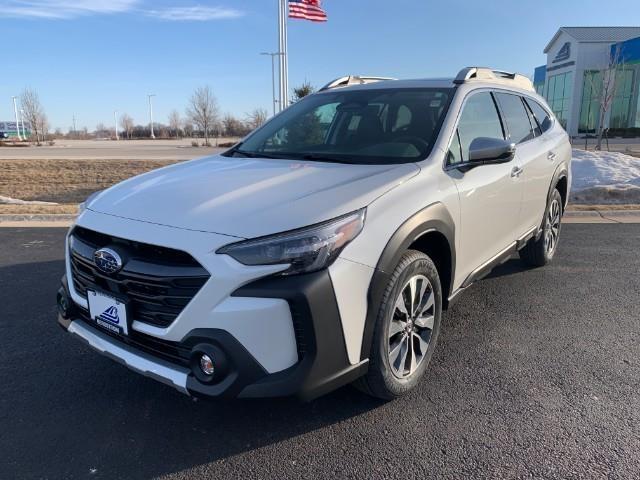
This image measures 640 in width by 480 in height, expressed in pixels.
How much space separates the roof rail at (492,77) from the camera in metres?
3.76

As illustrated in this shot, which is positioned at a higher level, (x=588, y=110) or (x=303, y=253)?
(x=588, y=110)

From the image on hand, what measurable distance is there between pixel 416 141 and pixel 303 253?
57.2 inches

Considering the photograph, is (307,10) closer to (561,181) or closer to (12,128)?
(561,181)

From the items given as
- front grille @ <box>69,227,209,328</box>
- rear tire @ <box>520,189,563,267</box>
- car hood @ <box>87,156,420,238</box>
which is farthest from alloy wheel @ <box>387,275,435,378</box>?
rear tire @ <box>520,189,563,267</box>

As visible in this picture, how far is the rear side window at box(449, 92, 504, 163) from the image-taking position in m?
3.30

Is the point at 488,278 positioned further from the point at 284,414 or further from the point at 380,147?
the point at 284,414

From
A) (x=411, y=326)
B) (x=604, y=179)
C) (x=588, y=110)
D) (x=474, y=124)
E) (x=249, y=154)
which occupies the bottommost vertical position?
(x=604, y=179)

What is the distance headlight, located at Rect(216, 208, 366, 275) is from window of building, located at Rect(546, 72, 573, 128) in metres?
48.5

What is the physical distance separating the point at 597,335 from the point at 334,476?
2.49m

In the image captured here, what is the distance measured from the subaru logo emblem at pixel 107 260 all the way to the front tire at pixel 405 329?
1248mm

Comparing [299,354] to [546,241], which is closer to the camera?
[299,354]

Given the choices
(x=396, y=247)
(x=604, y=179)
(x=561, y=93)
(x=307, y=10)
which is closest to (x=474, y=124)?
(x=396, y=247)

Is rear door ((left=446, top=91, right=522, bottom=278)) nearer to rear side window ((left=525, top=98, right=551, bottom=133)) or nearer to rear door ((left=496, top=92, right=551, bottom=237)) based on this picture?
rear door ((left=496, top=92, right=551, bottom=237))

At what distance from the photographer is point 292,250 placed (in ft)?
7.05
